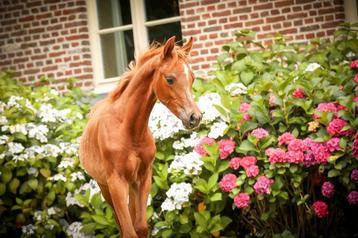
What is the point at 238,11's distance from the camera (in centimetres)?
794

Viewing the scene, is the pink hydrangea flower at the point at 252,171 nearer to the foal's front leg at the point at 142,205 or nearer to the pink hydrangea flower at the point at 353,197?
the pink hydrangea flower at the point at 353,197

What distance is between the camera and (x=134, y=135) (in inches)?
138

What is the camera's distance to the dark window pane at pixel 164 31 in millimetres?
8672

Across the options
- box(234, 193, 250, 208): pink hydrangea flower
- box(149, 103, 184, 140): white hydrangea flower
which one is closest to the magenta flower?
box(234, 193, 250, 208): pink hydrangea flower

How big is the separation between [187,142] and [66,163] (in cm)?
126

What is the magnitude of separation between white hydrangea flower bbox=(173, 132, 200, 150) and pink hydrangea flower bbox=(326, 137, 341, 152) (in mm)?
1144

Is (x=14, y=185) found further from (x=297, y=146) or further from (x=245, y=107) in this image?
(x=297, y=146)

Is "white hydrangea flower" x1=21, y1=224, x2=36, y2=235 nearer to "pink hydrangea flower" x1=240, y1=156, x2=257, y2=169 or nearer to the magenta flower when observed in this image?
"pink hydrangea flower" x1=240, y1=156, x2=257, y2=169

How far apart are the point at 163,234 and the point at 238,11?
3.60 meters

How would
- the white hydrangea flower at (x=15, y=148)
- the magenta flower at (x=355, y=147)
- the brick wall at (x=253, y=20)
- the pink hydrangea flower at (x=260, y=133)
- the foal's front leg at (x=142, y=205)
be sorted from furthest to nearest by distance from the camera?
the brick wall at (x=253, y=20) → the white hydrangea flower at (x=15, y=148) → the pink hydrangea flower at (x=260, y=133) → the magenta flower at (x=355, y=147) → the foal's front leg at (x=142, y=205)

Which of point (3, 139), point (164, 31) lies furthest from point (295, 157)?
point (164, 31)

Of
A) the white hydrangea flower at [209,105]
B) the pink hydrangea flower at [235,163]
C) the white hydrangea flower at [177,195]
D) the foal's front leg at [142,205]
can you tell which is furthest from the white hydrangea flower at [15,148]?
the foal's front leg at [142,205]

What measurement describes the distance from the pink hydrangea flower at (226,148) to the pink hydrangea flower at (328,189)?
793 millimetres

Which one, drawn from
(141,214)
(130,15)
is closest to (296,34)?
(130,15)
